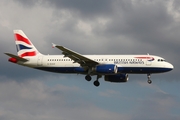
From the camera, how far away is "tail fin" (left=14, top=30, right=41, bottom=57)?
3647 inches

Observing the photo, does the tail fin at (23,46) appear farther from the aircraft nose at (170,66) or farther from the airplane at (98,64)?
the aircraft nose at (170,66)

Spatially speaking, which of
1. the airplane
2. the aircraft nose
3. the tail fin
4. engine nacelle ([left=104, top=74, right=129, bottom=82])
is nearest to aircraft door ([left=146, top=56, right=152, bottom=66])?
the airplane

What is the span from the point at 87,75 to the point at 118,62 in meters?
6.06

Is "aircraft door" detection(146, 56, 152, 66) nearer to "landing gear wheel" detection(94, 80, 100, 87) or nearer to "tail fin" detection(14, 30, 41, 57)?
"landing gear wheel" detection(94, 80, 100, 87)

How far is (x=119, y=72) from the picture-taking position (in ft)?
277

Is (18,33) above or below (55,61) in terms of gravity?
above

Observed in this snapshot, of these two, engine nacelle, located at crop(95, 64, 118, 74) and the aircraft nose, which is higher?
the aircraft nose

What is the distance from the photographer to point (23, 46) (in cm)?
9431

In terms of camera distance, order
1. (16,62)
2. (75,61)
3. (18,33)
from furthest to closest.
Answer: (18,33), (16,62), (75,61)

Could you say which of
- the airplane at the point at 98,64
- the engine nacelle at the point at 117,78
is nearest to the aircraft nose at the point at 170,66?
the airplane at the point at 98,64

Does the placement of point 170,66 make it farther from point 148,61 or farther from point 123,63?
point 123,63

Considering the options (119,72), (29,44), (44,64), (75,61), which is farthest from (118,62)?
(29,44)

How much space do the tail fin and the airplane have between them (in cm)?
109

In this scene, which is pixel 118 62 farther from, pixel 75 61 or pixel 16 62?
A: pixel 16 62
